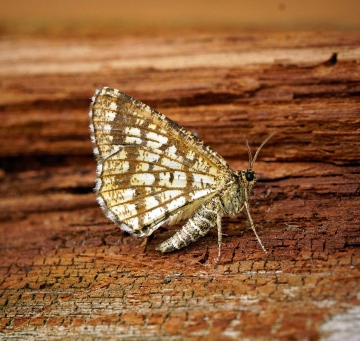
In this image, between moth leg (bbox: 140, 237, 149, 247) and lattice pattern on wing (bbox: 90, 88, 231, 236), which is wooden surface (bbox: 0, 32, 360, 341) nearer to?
moth leg (bbox: 140, 237, 149, 247)

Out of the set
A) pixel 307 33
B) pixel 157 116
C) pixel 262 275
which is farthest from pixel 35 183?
pixel 307 33

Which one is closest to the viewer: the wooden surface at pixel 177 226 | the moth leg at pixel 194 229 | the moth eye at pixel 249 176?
the wooden surface at pixel 177 226

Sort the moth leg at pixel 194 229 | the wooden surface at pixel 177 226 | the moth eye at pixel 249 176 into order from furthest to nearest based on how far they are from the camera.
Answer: the moth eye at pixel 249 176 → the moth leg at pixel 194 229 → the wooden surface at pixel 177 226

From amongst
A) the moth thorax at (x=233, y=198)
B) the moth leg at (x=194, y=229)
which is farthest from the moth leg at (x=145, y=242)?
the moth thorax at (x=233, y=198)

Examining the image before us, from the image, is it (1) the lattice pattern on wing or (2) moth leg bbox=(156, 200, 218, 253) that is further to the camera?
(1) the lattice pattern on wing

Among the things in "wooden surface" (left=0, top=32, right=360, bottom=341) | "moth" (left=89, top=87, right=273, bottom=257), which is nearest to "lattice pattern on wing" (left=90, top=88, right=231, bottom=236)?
"moth" (left=89, top=87, right=273, bottom=257)

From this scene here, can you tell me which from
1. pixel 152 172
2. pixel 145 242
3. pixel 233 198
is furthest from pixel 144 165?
pixel 233 198

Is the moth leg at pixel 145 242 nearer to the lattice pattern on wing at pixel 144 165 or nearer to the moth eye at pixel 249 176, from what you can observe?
the lattice pattern on wing at pixel 144 165

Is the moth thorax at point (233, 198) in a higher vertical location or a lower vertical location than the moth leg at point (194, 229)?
higher
